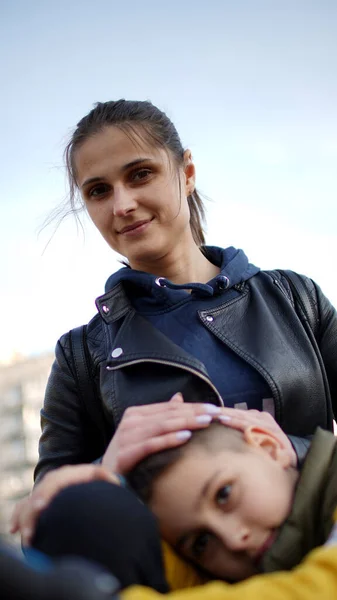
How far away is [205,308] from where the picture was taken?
239cm

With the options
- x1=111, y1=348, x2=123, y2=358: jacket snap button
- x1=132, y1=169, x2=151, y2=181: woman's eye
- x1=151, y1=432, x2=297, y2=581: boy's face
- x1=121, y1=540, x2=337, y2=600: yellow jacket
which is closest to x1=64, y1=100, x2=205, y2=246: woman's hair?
x1=132, y1=169, x2=151, y2=181: woman's eye

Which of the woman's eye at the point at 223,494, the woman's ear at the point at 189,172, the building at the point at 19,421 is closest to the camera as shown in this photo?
the woman's eye at the point at 223,494

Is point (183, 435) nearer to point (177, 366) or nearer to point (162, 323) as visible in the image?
point (177, 366)

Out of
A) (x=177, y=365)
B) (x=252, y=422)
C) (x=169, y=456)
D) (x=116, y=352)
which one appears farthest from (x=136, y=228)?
(x=169, y=456)

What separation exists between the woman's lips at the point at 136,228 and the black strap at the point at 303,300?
0.63 metres

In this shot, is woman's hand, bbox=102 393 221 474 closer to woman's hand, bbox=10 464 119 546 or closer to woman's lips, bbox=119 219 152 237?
woman's hand, bbox=10 464 119 546

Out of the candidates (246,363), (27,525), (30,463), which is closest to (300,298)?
(246,363)

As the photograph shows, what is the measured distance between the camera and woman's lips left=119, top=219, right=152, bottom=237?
2.51 meters

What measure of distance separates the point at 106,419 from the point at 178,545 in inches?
34.3

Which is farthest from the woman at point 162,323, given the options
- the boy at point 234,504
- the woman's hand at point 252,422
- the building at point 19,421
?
the building at point 19,421

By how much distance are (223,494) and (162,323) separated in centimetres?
90

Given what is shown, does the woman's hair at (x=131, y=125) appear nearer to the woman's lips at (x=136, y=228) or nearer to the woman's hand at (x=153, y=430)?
the woman's lips at (x=136, y=228)

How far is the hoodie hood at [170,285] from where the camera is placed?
2.43 m

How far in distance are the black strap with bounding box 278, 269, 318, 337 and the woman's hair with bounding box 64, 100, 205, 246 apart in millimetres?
558
